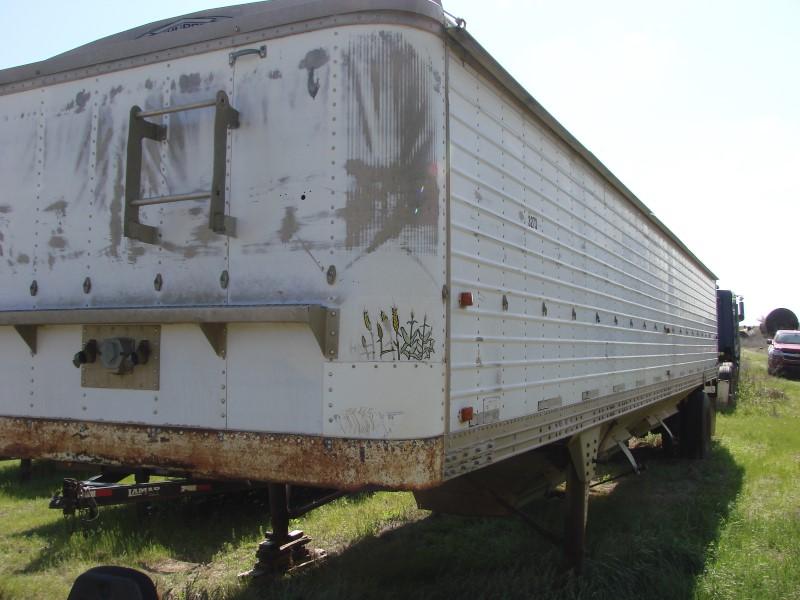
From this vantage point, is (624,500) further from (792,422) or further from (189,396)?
(792,422)

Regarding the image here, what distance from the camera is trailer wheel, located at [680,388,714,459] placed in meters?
9.92

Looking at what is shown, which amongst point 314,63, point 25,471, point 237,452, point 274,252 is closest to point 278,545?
point 237,452

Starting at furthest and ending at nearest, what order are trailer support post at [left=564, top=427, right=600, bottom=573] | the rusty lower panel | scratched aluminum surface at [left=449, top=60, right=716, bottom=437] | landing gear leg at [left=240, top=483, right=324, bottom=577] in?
landing gear leg at [left=240, top=483, right=324, bottom=577], trailer support post at [left=564, top=427, right=600, bottom=573], scratched aluminum surface at [left=449, top=60, right=716, bottom=437], the rusty lower panel

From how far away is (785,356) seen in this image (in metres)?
23.8

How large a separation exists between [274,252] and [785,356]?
24720 mm

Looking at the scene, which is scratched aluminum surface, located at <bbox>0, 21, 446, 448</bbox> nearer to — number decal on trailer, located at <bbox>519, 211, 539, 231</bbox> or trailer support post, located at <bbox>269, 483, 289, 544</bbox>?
number decal on trailer, located at <bbox>519, 211, 539, 231</bbox>

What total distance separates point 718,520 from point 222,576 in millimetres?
4416

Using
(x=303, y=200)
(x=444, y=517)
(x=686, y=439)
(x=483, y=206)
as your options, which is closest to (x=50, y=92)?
(x=303, y=200)

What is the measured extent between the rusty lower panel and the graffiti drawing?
13.2 inches

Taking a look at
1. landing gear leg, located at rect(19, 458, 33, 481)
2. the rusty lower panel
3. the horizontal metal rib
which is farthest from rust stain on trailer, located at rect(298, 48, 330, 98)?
landing gear leg, located at rect(19, 458, 33, 481)

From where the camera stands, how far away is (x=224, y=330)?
3.08m

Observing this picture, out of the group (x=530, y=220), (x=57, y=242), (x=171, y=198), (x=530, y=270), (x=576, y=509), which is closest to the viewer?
(x=171, y=198)

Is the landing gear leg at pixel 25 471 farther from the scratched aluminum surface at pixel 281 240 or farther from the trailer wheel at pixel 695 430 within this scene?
the trailer wheel at pixel 695 430

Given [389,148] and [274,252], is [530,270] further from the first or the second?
[274,252]
